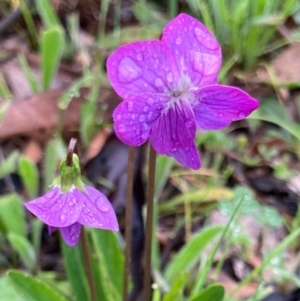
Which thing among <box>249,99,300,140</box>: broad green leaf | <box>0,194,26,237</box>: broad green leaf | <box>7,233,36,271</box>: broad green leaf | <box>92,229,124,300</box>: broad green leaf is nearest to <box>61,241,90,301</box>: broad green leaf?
<box>92,229,124,300</box>: broad green leaf

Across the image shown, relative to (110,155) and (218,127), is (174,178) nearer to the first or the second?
(110,155)

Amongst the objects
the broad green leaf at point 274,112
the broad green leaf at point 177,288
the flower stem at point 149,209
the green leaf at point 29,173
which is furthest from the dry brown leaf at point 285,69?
the flower stem at point 149,209

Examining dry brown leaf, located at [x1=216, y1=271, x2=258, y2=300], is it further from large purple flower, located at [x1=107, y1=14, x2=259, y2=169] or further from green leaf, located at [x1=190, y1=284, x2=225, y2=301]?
large purple flower, located at [x1=107, y1=14, x2=259, y2=169]

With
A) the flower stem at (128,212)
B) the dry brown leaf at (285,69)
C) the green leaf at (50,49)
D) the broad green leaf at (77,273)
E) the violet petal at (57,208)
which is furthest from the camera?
the dry brown leaf at (285,69)

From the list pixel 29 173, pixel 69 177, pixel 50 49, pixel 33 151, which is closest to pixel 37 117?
pixel 33 151

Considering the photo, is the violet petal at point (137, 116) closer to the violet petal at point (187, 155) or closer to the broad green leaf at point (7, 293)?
the violet petal at point (187, 155)

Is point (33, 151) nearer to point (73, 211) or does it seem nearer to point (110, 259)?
point (110, 259)
